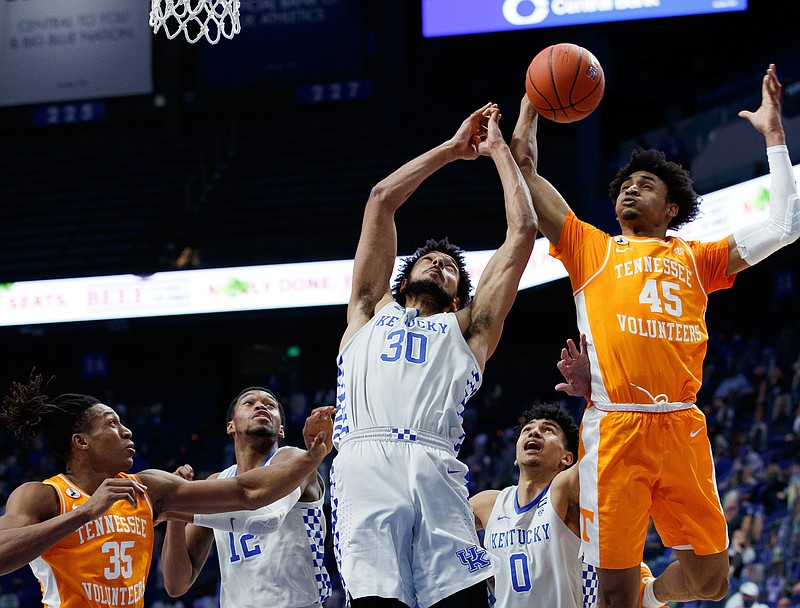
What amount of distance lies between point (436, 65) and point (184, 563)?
16.7m

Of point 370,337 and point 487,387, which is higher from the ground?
point 370,337

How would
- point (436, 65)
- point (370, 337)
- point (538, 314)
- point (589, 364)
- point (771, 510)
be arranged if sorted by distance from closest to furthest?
point (370, 337) → point (589, 364) → point (771, 510) → point (538, 314) → point (436, 65)

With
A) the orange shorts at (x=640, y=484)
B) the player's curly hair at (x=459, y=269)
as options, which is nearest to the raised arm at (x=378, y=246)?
the player's curly hair at (x=459, y=269)

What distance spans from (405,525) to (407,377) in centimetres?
53

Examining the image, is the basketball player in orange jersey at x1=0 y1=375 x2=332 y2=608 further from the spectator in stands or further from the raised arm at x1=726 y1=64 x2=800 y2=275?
the spectator in stands

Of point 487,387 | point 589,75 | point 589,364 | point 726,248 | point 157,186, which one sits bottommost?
point 487,387

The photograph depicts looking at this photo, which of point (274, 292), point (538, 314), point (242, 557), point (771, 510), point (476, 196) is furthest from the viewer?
point (538, 314)

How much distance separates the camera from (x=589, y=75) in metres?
4.70

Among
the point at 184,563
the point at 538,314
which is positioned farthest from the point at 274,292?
the point at 184,563

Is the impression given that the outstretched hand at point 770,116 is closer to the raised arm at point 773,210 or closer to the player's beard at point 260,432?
the raised arm at point 773,210

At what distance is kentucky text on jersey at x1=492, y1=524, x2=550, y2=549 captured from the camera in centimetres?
502

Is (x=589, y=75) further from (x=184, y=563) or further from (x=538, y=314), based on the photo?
(x=538, y=314)

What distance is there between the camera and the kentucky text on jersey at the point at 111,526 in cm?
407

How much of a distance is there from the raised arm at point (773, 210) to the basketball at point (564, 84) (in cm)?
70
